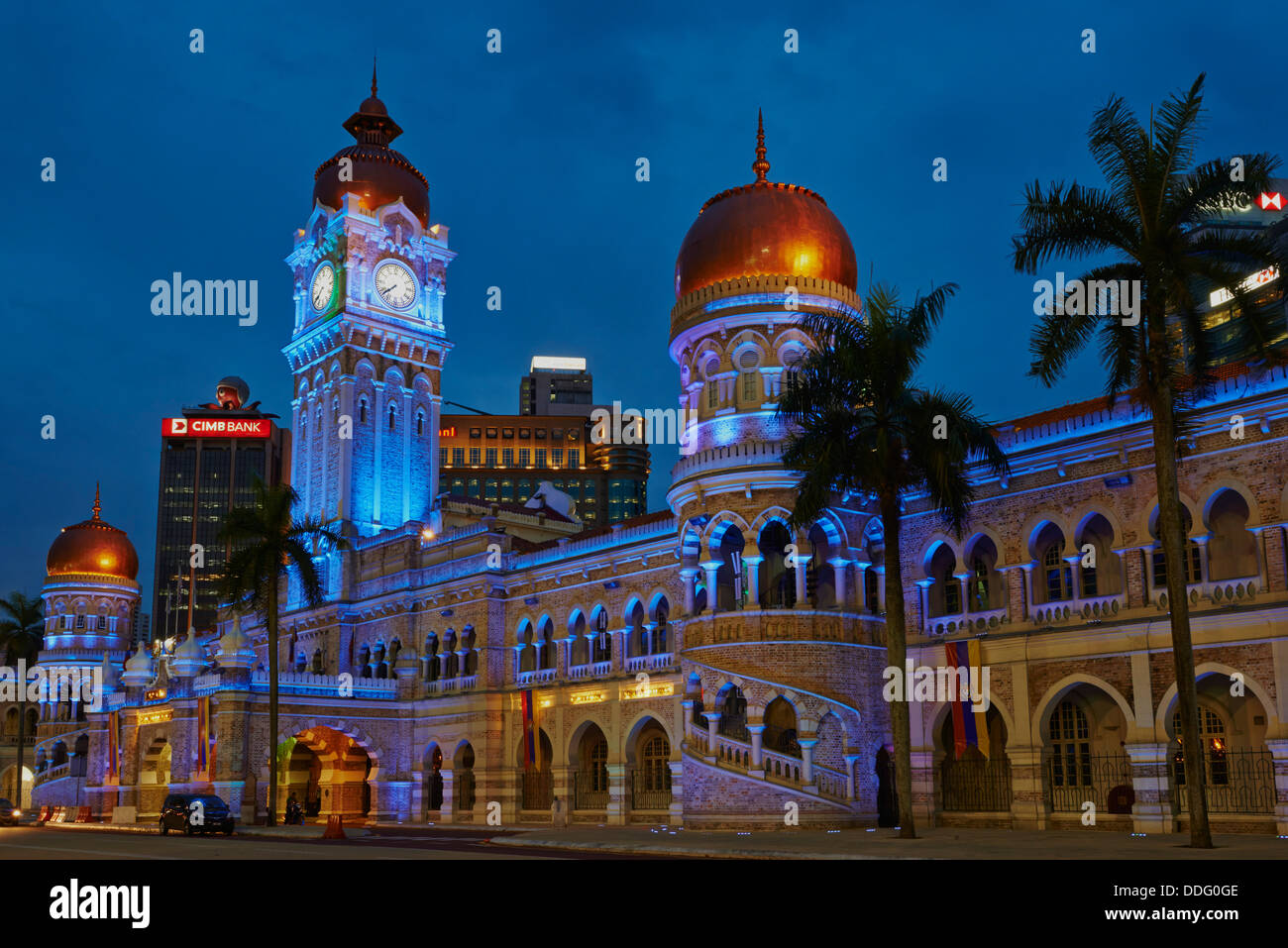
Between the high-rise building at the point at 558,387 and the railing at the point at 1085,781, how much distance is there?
5673 inches

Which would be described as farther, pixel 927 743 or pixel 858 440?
pixel 927 743

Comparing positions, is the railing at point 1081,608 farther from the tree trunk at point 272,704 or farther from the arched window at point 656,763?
the tree trunk at point 272,704

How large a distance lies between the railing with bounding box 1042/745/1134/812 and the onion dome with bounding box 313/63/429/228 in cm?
4465

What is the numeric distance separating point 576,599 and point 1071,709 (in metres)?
19.3

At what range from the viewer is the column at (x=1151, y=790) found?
29.1 metres

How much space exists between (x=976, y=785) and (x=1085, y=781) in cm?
288

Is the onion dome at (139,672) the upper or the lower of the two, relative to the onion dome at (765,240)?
lower

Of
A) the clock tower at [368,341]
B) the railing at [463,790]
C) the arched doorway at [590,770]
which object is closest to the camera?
the arched doorway at [590,770]

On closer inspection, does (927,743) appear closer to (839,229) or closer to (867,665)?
(867,665)

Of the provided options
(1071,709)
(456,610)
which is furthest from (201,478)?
(1071,709)

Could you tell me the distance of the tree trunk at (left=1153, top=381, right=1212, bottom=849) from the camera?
73.6 ft

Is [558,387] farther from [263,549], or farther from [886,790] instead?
[886,790]

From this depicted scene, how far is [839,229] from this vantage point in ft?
129

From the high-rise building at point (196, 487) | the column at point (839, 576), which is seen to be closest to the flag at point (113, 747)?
the column at point (839, 576)
